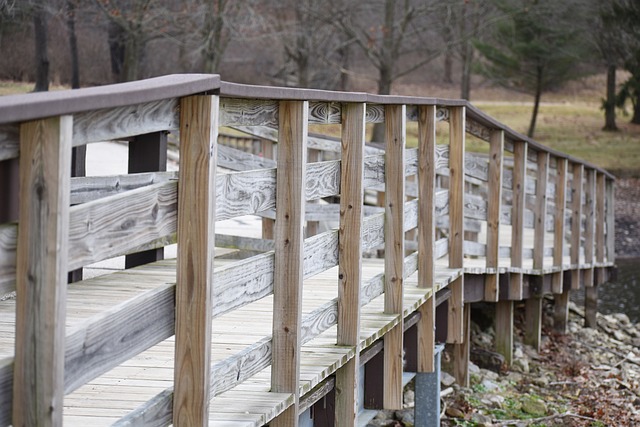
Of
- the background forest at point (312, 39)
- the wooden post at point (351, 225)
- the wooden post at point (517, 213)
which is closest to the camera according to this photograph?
the wooden post at point (351, 225)

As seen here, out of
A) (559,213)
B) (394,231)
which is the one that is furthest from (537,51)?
(394,231)

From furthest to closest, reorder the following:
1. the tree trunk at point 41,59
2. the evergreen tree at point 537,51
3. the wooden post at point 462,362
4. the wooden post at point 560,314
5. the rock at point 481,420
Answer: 1. the evergreen tree at point 537,51
2. the tree trunk at point 41,59
3. the wooden post at point 560,314
4. the wooden post at point 462,362
5. the rock at point 481,420

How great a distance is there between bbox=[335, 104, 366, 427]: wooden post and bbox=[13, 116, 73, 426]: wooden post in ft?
9.44

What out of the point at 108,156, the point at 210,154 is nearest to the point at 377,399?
the point at 210,154

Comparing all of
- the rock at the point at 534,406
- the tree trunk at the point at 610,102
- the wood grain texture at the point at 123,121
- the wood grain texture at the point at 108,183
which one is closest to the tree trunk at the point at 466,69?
the tree trunk at the point at 610,102

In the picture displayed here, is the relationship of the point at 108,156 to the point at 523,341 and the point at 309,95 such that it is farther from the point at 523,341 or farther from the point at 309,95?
the point at 309,95

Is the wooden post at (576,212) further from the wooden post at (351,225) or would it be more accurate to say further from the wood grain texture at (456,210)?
the wooden post at (351,225)

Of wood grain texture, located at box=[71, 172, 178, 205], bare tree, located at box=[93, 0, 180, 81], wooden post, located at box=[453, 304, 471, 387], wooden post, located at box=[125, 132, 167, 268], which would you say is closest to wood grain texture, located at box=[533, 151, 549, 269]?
wooden post, located at box=[453, 304, 471, 387]

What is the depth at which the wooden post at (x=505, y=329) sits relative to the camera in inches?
431

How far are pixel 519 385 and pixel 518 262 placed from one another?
1215 millimetres

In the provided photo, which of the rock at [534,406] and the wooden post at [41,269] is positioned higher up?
the wooden post at [41,269]

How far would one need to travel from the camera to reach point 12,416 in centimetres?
247

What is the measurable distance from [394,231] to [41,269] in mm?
3994

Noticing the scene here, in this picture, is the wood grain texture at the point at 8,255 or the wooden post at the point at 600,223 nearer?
the wood grain texture at the point at 8,255
